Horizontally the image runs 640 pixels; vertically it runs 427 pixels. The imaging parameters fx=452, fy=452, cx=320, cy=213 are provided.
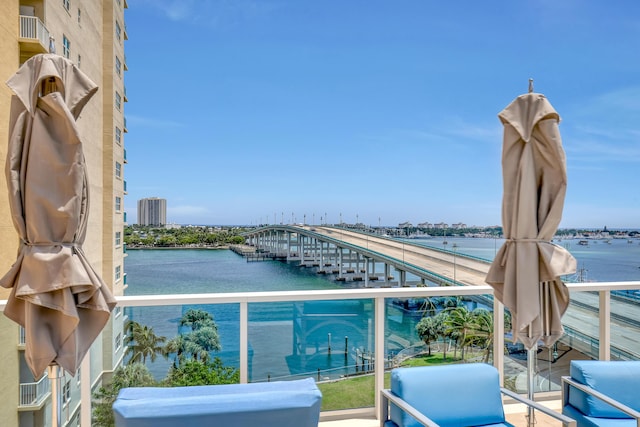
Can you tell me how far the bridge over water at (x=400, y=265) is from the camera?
398 cm

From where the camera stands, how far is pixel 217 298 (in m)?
3.17

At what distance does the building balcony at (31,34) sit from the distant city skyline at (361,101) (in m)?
12.1

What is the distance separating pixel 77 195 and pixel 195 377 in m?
1.70

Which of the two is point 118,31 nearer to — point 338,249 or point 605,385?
point 338,249

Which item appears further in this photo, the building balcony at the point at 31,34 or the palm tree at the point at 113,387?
the building balcony at the point at 31,34

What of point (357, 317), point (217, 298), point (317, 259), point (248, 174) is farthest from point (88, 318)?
point (248, 174)

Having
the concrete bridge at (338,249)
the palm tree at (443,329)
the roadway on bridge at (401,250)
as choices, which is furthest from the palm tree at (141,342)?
the concrete bridge at (338,249)

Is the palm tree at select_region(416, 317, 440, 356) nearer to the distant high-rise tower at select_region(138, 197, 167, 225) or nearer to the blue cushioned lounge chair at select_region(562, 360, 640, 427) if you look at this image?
the blue cushioned lounge chair at select_region(562, 360, 640, 427)

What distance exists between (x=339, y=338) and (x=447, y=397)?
98 centimetres

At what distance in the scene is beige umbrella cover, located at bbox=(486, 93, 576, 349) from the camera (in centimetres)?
249

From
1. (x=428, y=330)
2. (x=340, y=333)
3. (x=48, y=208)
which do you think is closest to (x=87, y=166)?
(x=48, y=208)

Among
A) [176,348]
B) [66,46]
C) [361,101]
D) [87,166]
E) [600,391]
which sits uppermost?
[361,101]

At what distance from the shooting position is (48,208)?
198 cm

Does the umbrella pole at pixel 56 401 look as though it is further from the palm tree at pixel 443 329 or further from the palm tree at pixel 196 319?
the palm tree at pixel 443 329
